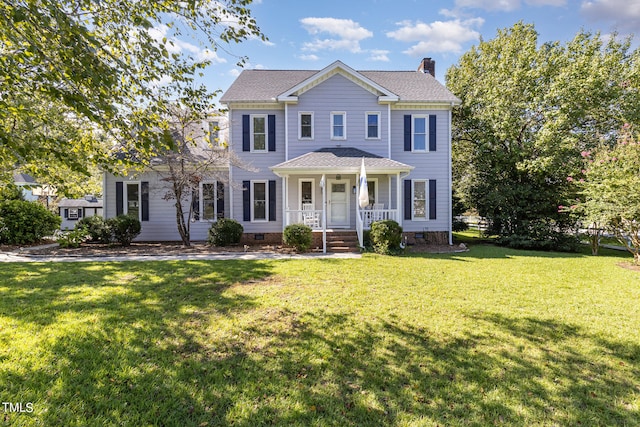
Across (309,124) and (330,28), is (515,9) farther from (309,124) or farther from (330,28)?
(309,124)

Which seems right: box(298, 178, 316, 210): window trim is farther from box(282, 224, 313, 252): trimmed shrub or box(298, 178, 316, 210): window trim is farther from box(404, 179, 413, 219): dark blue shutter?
box(404, 179, 413, 219): dark blue shutter

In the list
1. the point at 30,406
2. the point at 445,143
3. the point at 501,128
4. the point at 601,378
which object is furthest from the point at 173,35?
Result: the point at 501,128

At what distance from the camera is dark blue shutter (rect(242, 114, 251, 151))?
1384 centimetres

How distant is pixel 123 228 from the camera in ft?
41.1

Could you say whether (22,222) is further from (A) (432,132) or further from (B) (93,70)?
(A) (432,132)

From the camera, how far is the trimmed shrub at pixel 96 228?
40.6 feet

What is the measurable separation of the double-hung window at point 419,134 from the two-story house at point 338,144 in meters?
0.05

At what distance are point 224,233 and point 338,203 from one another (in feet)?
17.4

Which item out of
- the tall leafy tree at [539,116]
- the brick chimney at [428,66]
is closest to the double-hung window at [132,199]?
the brick chimney at [428,66]

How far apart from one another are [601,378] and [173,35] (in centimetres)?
772

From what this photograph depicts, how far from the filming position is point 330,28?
1055 cm

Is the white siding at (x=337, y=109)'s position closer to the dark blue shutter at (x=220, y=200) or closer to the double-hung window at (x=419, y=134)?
the double-hung window at (x=419, y=134)

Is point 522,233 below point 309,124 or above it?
below

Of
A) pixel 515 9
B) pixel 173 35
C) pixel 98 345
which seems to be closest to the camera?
pixel 98 345
